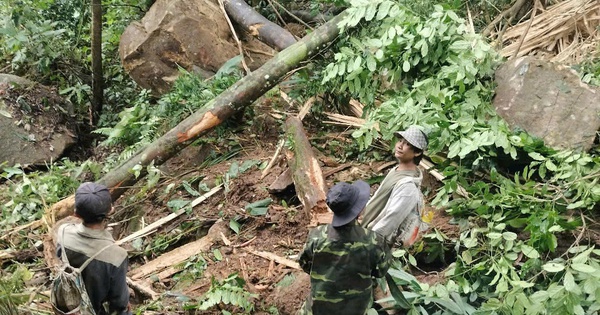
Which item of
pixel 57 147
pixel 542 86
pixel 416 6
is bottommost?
pixel 57 147

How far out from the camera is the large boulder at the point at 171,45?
327 inches

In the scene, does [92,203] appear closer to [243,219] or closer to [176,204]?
[243,219]

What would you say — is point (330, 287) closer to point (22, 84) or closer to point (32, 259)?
point (32, 259)

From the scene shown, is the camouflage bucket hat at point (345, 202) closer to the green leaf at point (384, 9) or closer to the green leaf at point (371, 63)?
the green leaf at point (371, 63)

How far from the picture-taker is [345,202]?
139 inches

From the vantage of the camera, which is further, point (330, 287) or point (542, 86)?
point (542, 86)

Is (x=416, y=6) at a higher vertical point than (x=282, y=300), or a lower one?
higher

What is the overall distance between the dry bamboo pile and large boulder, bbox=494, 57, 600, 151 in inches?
25.1

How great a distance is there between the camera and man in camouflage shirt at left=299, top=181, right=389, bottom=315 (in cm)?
360

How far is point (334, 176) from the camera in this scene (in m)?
6.26

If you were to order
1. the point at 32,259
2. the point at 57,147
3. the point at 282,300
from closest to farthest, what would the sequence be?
the point at 282,300
the point at 32,259
the point at 57,147

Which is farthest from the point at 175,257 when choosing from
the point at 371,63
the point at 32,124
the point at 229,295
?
the point at 32,124

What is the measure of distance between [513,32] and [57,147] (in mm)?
6717

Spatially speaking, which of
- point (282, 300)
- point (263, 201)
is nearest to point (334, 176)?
point (263, 201)
